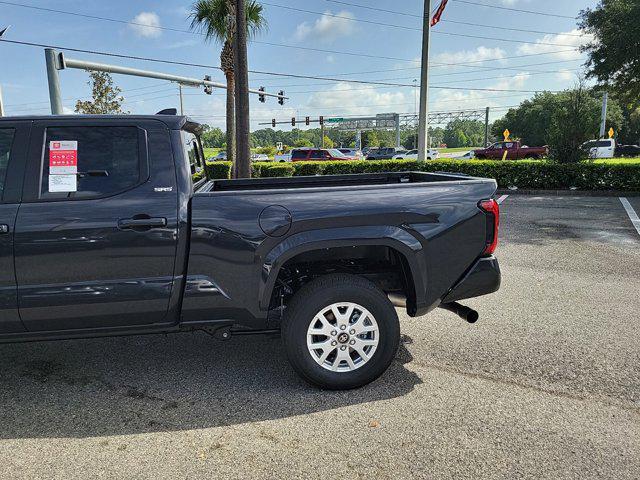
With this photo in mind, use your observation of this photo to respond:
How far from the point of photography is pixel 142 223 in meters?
3.11

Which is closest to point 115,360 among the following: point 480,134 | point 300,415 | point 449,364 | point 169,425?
point 169,425

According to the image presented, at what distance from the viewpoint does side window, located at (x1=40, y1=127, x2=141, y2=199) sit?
10.3ft

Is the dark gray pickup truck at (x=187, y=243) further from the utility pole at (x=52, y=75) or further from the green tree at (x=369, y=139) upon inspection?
the green tree at (x=369, y=139)

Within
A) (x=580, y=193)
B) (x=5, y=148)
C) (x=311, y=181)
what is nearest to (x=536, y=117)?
(x=580, y=193)

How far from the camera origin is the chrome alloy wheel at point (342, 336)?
130 inches

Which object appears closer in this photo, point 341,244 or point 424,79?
point 341,244

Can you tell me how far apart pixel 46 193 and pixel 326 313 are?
6.64 feet

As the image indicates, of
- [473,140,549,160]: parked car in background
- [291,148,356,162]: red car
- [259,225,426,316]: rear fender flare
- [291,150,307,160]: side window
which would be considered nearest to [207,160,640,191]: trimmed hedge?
[259,225,426,316]: rear fender flare

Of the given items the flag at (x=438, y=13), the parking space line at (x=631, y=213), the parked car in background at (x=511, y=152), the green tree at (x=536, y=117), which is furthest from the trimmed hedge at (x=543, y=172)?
the green tree at (x=536, y=117)

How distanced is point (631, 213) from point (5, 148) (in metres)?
12.5

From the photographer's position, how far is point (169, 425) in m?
3.01

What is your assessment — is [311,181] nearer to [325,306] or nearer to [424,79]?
[325,306]

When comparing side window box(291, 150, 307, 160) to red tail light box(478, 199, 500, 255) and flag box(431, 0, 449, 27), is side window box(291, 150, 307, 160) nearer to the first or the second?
flag box(431, 0, 449, 27)

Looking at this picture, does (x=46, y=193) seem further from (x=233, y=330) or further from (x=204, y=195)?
(x=233, y=330)
